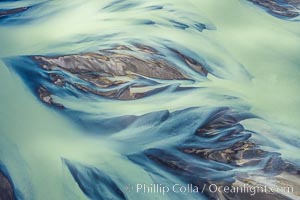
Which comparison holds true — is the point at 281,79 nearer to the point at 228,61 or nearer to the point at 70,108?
the point at 228,61

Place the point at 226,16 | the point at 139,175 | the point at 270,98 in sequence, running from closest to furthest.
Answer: the point at 139,175 → the point at 270,98 → the point at 226,16

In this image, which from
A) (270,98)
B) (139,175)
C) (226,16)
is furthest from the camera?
(226,16)

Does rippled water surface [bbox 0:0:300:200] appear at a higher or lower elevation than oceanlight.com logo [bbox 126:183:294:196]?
higher

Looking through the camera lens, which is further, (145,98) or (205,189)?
(145,98)

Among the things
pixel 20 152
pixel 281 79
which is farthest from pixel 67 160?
pixel 281 79

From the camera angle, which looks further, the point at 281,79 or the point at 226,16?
the point at 226,16
